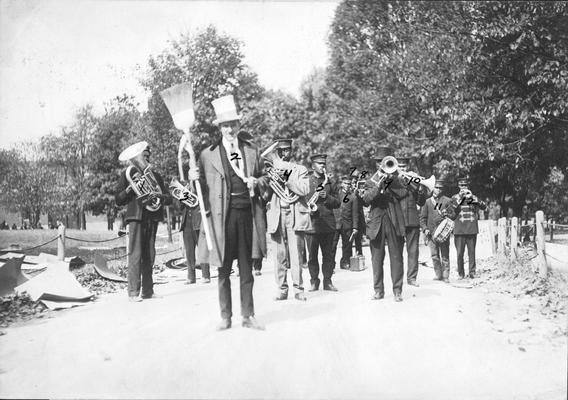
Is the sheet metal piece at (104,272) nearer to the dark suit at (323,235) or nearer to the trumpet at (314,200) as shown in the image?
the dark suit at (323,235)

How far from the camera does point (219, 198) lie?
22.4ft

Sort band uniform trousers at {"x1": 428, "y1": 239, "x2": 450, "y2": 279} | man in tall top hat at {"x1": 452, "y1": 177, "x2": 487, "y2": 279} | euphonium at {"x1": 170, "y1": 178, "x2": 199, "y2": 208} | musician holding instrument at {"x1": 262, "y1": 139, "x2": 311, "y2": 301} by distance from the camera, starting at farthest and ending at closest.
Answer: man in tall top hat at {"x1": 452, "y1": 177, "x2": 487, "y2": 279} < band uniform trousers at {"x1": 428, "y1": 239, "x2": 450, "y2": 279} < euphonium at {"x1": 170, "y1": 178, "x2": 199, "y2": 208} < musician holding instrument at {"x1": 262, "y1": 139, "x2": 311, "y2": 301}

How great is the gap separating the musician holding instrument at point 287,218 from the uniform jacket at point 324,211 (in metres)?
0.27

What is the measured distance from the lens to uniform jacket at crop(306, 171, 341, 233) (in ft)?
32.7

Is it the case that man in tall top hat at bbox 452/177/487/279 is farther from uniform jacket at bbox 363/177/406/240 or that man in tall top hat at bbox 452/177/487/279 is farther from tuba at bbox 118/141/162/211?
tuba at bbox 118/141/162/211

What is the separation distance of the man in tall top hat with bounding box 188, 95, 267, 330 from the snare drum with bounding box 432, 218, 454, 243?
18.9ft

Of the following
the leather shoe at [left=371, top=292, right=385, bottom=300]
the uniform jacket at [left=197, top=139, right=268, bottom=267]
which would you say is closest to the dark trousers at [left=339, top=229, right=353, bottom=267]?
the leather shoe at [left=371, top=292, right=385, bottom=300]

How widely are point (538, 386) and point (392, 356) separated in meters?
1.37

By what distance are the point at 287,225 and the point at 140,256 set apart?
91.5 inches

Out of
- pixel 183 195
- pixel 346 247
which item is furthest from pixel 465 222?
pixel 183 195

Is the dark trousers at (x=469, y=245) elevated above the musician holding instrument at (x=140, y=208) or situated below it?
below

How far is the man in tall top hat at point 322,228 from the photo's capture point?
10008 millimetres

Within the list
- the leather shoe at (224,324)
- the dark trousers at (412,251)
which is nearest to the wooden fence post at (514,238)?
the dark trousers at (412,251)

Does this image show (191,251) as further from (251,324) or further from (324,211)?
(251,324)
